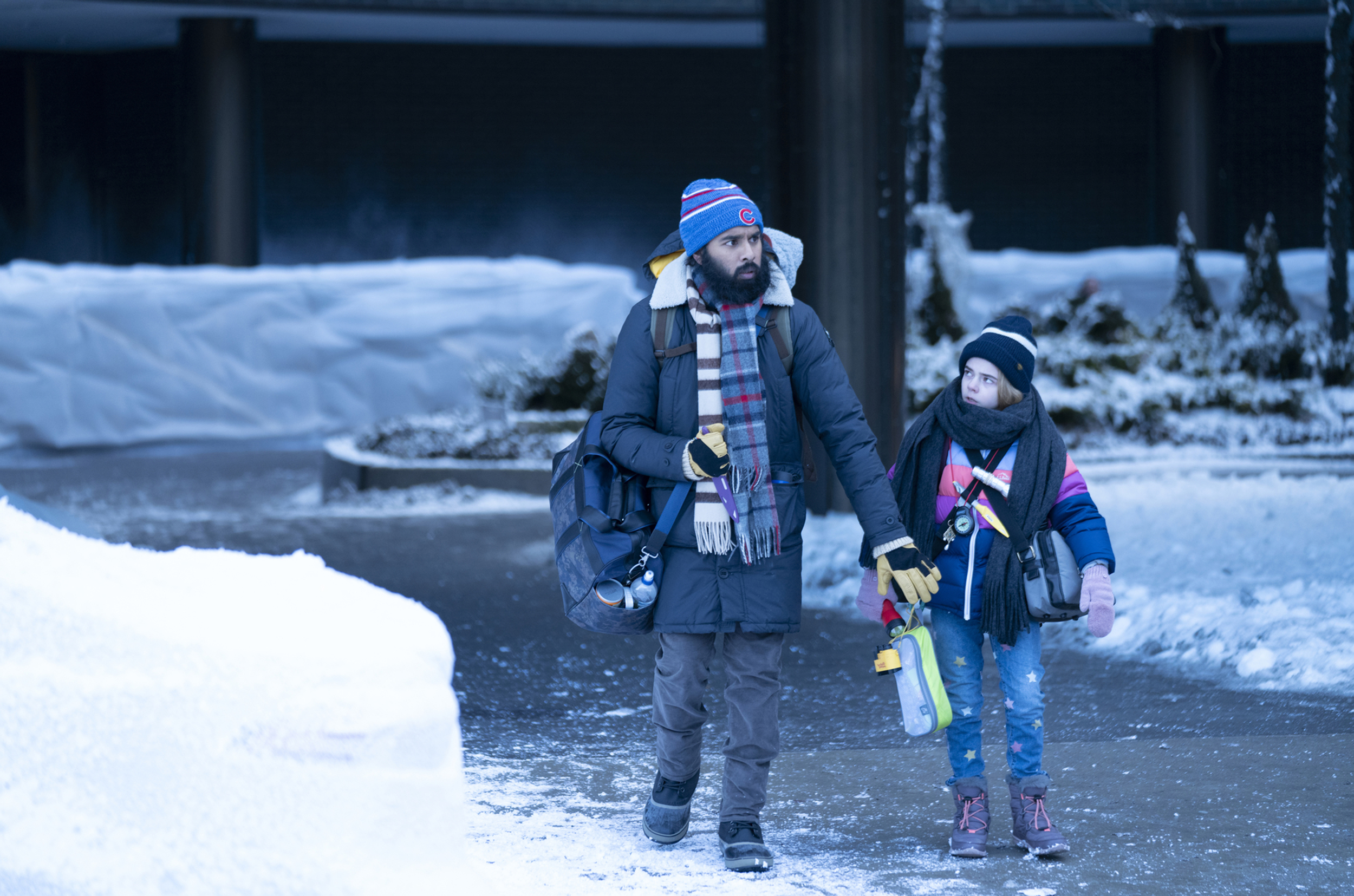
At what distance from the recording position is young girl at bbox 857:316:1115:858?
3.83 metres

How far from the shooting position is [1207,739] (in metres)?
4.81

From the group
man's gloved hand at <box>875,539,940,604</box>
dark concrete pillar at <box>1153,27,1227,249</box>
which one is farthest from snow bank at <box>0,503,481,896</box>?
dark concrete pillar at <box>1153,27,1227,249</box>

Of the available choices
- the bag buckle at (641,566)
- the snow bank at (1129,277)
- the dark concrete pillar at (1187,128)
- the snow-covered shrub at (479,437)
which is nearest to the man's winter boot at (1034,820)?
the bag buckle at (641,566)

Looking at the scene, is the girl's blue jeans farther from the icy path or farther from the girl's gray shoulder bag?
the icy path

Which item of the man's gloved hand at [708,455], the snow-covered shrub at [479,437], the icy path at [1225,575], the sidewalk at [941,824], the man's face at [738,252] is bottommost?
the snow-covered shrub at [479,437]

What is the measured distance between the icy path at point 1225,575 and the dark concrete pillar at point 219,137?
15.6m

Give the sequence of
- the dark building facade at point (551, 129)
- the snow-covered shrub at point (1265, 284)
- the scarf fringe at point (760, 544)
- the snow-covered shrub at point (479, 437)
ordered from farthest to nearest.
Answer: the dark building facade at point (551, 129), the snow-covered shrub at point (1265, 284), the snow-covered shrub at point (479, 437), the scarf fringe at point (760, 544)

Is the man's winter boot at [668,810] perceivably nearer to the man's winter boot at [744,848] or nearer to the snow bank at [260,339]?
the man's winter boot at [744,848]

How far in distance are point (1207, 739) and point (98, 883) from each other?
3.48 meters

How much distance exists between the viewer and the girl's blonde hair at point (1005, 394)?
394cm

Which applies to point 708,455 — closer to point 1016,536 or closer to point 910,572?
point 910,572

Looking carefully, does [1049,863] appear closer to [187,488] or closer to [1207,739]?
[1207,739]

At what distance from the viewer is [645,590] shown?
385 cm

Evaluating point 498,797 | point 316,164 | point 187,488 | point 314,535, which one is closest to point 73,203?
point 316,164
